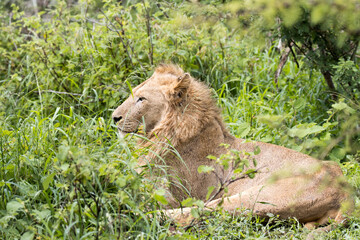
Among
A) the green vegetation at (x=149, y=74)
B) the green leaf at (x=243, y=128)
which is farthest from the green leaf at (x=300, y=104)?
the green leaf at (x=243, y=128)

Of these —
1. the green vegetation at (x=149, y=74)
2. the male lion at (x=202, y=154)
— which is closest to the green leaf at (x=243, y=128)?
the green vegetation at (x=149, y=74)

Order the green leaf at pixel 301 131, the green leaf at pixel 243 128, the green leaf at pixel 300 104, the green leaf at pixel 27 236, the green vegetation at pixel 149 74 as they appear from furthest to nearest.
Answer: the green leaf at pixel 300 104, the green leaf at pixel 243 128, the green vegetation at pixel 149 74, the green leaf at pixel 27 236, the green leaf at pixel 301 131

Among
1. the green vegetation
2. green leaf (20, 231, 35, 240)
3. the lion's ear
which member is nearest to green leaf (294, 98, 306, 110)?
the green vegetation

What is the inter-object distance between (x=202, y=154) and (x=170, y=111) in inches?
19.1

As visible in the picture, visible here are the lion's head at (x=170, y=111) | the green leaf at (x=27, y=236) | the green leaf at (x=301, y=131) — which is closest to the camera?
the green leaf at (x=301, y=131)

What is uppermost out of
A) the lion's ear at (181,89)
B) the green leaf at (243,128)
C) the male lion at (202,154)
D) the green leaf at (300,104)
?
the lion's ear at (181,89)

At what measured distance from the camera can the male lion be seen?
3756 millimetres

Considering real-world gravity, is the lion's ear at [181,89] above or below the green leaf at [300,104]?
above

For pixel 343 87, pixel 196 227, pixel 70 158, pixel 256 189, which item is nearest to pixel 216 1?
pixel 343 87

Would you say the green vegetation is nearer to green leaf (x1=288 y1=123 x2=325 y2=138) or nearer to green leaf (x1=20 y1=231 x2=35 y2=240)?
green leaf (x1=288 y1=123 x2=325 y2=138)

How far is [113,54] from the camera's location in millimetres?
6457

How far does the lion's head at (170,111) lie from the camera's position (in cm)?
432

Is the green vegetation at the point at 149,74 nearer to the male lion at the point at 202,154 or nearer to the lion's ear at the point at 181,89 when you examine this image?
the male lion at the point at 202,154

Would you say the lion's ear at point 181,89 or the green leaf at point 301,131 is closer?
the green leaf at point 301,131
